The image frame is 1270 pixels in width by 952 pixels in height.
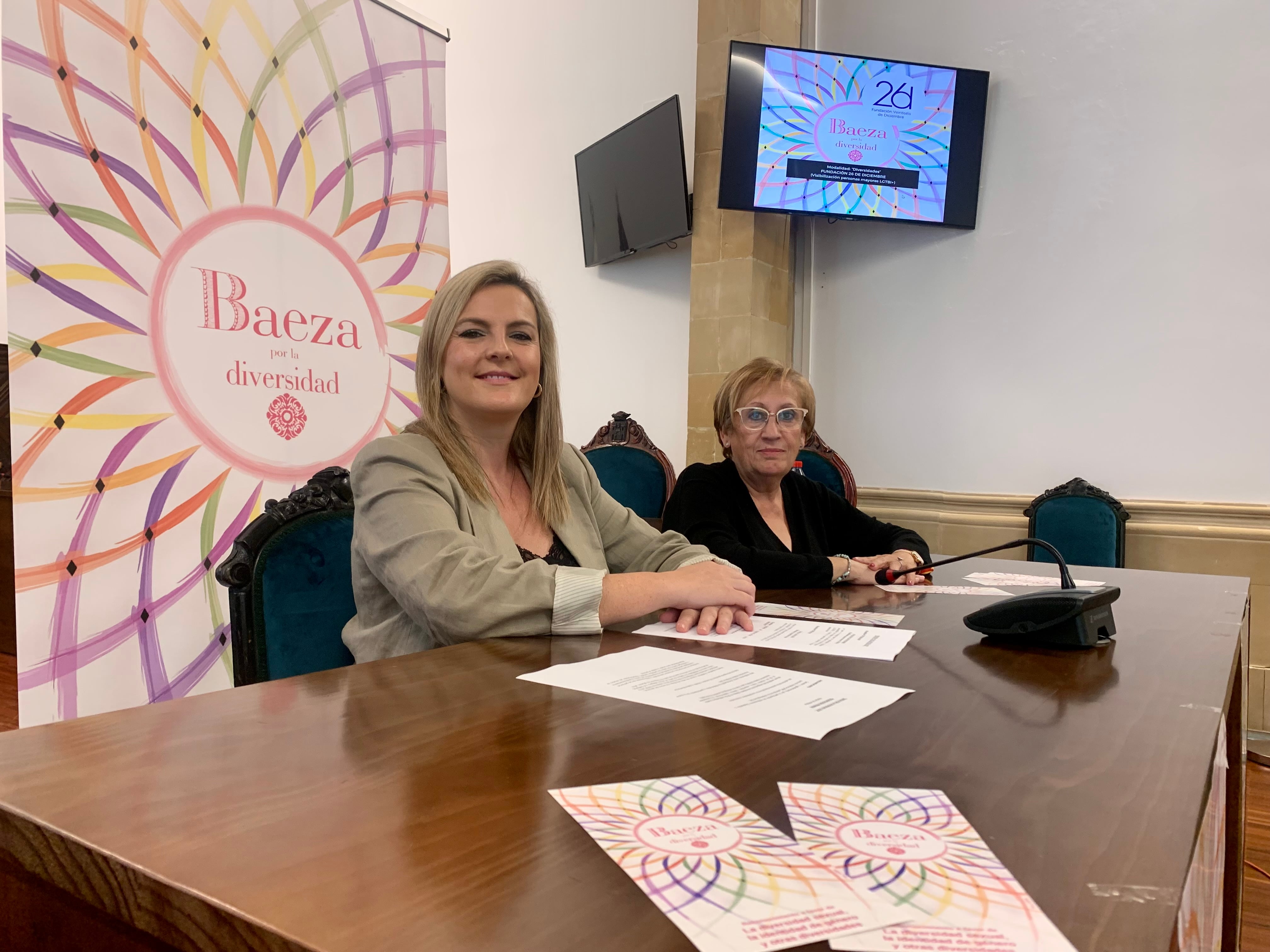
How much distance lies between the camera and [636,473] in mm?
3168

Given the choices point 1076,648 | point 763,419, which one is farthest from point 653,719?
point 763,419

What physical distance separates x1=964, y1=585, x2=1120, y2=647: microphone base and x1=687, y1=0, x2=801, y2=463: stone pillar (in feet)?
9.01

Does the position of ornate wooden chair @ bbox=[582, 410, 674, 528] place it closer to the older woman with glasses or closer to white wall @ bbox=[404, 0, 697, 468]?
the older woman with glasses

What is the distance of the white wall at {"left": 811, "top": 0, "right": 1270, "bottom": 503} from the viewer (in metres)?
3.19

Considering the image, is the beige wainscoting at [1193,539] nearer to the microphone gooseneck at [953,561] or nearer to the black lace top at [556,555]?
the microphone gooseneck at [953,561]

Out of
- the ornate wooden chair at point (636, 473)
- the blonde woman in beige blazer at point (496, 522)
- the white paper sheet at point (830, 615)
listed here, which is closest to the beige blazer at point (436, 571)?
the blonde woman in beige blazer at point (496, 522)

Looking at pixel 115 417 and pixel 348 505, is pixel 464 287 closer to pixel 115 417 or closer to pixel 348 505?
pixel 348 505

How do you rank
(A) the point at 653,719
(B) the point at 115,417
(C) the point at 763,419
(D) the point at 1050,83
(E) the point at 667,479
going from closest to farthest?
(A) the point at 653,719
(B) the point at 115,417
(C) the point at 763,419
(E) the point at 667,479
(D) the point at 1050,83

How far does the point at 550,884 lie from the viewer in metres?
0.42

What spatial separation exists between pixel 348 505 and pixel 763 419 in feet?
3.58

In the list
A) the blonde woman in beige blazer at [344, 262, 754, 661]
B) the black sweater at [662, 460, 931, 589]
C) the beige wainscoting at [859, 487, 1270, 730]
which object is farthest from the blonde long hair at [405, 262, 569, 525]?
the beige wainscoting at [859, 487, 1270, 730]

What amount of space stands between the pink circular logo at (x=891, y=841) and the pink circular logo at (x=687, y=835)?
63 millimetres

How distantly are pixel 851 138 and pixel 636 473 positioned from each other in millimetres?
1869

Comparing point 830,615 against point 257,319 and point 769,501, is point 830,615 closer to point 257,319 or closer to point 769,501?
point 769,501
